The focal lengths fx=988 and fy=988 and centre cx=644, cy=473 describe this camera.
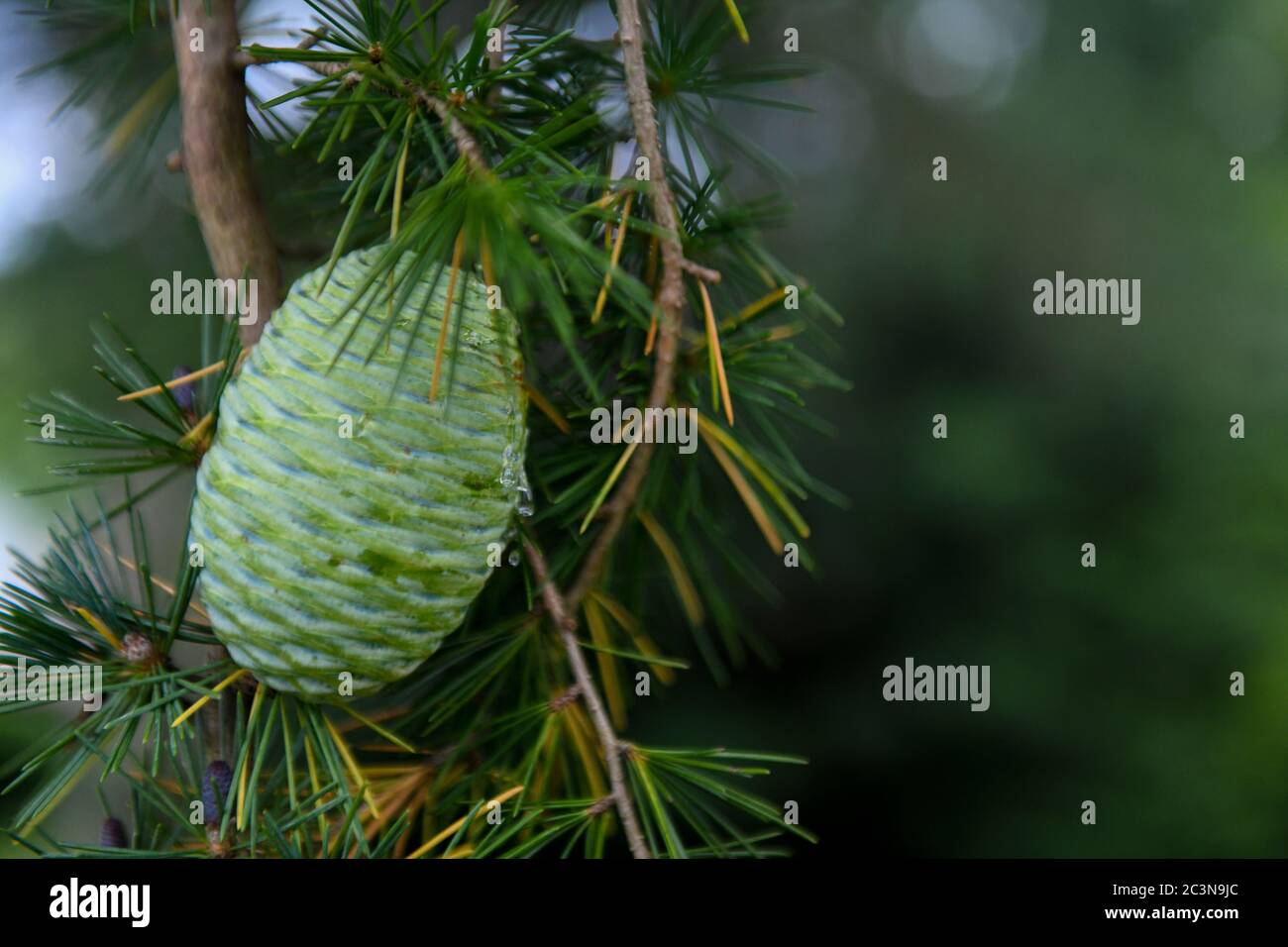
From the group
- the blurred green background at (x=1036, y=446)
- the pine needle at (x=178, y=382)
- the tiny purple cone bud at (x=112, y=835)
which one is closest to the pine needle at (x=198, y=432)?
the pine needle at (x=178, y=382)

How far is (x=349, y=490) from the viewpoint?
0.28 meters

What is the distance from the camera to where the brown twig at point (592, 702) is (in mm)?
303

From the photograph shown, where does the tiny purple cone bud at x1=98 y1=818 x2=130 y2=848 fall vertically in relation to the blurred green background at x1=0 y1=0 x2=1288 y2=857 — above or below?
below

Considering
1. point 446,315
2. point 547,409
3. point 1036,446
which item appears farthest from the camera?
point 1036,446

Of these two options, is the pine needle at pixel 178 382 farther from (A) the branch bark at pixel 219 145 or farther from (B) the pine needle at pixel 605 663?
(B) the pine needle at pixel 605 663

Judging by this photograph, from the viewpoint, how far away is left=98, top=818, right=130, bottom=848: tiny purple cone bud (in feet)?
1.13

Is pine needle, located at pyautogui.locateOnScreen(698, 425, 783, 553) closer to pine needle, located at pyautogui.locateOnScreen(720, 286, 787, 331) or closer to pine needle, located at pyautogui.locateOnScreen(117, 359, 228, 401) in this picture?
pine needle, located at pyautogui.locateOnScreen(720, 286, 787, 331)

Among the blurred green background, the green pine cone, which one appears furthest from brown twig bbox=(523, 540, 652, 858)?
the blurred green background

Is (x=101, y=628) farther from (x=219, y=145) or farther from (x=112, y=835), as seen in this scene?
(x=219, y=145)

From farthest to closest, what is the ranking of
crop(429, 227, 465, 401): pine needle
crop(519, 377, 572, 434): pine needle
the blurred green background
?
the blurred green background < crop(519, 377, 572, 434): pine needle < crop(429, 227, 465, 401): pine needle

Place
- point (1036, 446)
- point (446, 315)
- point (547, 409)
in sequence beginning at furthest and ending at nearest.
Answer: point (1036, 446), point (547, 409), point (446, 315)

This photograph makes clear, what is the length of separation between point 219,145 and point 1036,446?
703 mm

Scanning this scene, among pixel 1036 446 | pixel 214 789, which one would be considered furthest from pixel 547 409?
pixel 1036 446

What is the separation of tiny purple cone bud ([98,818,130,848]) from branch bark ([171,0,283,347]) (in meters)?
0.18
